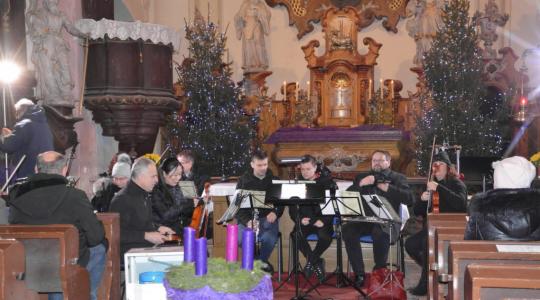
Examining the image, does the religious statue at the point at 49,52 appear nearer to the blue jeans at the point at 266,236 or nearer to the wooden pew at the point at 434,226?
the blue jeans at the point at 266,236

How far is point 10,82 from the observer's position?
8.37 metres

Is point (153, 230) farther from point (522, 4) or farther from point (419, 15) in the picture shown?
point (522, 4)

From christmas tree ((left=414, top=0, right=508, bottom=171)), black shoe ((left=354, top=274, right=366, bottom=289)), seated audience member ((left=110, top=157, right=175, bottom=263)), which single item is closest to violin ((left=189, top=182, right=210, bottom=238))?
seated audience member ((left=110, top=157, right=175, bottom=263))

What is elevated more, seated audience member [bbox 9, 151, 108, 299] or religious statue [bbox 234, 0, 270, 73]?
religious statue [bbox 234, 0, 270, 73]

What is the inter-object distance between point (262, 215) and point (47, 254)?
391 cm

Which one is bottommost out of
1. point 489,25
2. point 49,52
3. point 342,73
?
point 49,52

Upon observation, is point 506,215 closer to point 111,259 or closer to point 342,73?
point 111,259

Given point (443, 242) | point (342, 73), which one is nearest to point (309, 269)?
point (443, 242)

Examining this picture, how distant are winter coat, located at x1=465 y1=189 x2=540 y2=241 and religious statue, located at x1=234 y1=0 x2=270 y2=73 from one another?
37.6 ft

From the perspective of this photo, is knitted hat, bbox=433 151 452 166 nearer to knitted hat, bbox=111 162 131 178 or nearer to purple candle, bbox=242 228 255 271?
knitted hat, bbox=111 162 131 178

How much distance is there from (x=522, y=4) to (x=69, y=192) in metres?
13.1

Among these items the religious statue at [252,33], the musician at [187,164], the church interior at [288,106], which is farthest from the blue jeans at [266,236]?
the religious statue at [252,33]

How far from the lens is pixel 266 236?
26.7 ft

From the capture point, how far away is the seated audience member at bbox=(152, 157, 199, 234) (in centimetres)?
669
